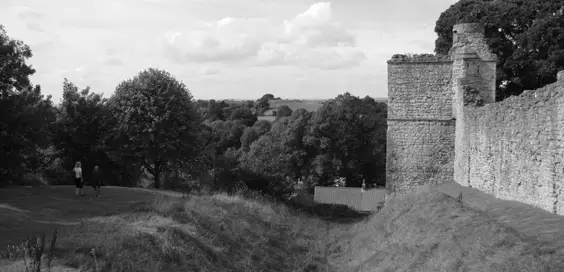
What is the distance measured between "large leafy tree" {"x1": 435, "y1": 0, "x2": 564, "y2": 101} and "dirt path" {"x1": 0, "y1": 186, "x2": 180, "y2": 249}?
19271 mm

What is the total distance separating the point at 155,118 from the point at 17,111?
33.1 ft

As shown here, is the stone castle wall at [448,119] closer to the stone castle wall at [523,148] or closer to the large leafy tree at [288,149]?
the stone castle wall at [523,148]

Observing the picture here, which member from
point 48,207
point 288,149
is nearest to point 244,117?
→ point 288,149

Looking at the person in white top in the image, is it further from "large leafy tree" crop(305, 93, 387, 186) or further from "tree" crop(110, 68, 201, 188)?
"large leafy tree" crop(305, 93, 387, 186)

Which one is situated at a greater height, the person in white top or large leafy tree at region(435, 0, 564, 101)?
large leafy tree at region(435, 0, 564, 101)

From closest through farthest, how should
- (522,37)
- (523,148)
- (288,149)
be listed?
1. (523,148)
2. (522,37)
3. (288,149)

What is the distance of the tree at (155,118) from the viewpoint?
2612 centimetres

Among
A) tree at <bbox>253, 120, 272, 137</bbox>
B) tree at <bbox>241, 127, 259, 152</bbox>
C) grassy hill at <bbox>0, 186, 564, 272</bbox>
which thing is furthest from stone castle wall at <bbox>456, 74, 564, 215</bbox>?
tree at <bbox>253, 120, 272, 137</bbox>

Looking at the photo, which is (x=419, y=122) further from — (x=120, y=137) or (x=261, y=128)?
(x=261, y=128)

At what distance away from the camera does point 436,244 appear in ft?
34.0

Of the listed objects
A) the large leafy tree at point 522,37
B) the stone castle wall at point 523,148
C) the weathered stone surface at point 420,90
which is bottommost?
the stone castle wall at point 523,148

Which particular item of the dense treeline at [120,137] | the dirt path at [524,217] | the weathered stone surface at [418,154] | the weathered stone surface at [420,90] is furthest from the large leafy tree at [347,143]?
the dirt path at [524,217]

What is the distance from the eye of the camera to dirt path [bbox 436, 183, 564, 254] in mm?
8000

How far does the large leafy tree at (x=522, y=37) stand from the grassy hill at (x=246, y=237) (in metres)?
12.1
